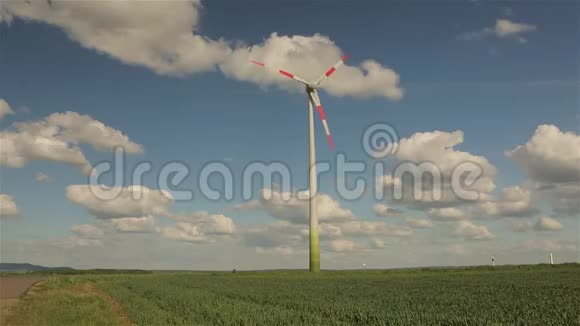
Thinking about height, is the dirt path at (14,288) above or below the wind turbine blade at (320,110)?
below

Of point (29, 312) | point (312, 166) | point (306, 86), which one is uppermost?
point (306, 86)

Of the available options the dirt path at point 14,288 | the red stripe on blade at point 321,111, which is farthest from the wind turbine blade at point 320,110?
the dirt path at point 14,288

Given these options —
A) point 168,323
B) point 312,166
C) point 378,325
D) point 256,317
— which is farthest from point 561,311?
point 312,166

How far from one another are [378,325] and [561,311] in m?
10.7

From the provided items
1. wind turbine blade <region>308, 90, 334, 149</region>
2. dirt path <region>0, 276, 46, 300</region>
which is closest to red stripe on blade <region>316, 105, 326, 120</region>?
wind turbine blade <region>308, 90, 334, 149</region>

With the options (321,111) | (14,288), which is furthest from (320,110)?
(14,288)

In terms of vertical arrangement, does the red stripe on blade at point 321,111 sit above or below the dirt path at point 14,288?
above

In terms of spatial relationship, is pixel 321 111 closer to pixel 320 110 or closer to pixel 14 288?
pixel 320 110

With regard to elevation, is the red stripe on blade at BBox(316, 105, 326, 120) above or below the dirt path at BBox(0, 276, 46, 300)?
above

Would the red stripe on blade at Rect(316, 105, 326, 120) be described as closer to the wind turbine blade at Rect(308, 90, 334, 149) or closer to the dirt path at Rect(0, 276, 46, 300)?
the wind turbine blade at Rect(308, 90, 334, 149)

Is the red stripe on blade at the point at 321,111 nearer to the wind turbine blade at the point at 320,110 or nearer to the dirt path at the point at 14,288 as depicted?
the wind turbine blade at the point at 320,110

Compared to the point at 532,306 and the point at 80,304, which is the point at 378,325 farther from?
the point at 80,304

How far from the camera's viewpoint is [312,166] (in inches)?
3442

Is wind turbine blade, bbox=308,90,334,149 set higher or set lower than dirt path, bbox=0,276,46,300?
higher
